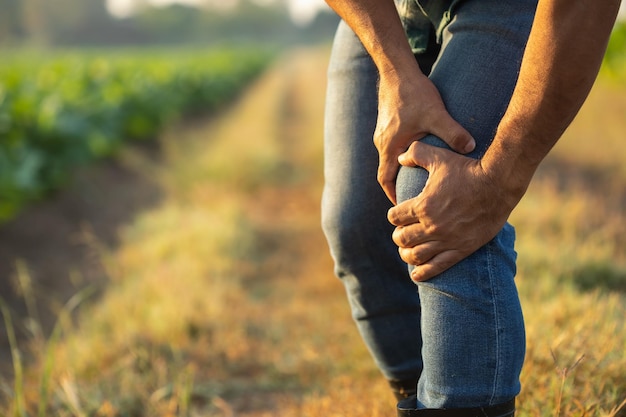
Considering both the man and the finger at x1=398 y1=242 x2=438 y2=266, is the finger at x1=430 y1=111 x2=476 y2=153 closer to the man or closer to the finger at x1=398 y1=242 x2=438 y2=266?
the man

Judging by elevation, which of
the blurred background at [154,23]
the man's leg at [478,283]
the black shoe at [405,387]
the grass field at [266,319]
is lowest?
the grass field at [266,319]

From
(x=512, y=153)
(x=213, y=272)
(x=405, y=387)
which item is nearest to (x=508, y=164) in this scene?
(x=512, y=153)

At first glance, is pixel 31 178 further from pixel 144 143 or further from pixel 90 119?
pixel 144 143

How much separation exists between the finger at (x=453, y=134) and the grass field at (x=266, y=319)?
20.5 inches

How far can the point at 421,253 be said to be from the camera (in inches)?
48.7

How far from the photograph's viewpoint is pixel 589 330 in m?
2.02

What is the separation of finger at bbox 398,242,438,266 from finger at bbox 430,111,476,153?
0.19 meters

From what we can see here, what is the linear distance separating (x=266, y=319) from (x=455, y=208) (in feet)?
7.82

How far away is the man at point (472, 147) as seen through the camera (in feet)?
3.62

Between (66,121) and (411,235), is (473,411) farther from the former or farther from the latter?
(66,121)

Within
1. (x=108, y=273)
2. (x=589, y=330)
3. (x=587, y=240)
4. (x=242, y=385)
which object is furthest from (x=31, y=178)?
(x=589, y=330)

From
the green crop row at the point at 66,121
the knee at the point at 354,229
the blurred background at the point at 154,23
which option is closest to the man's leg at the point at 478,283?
the knee at the point at 354,229

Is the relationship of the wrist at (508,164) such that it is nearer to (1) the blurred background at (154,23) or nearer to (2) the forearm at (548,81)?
(2) the forearm at (548,81)

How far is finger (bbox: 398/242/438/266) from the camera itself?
1221mm
